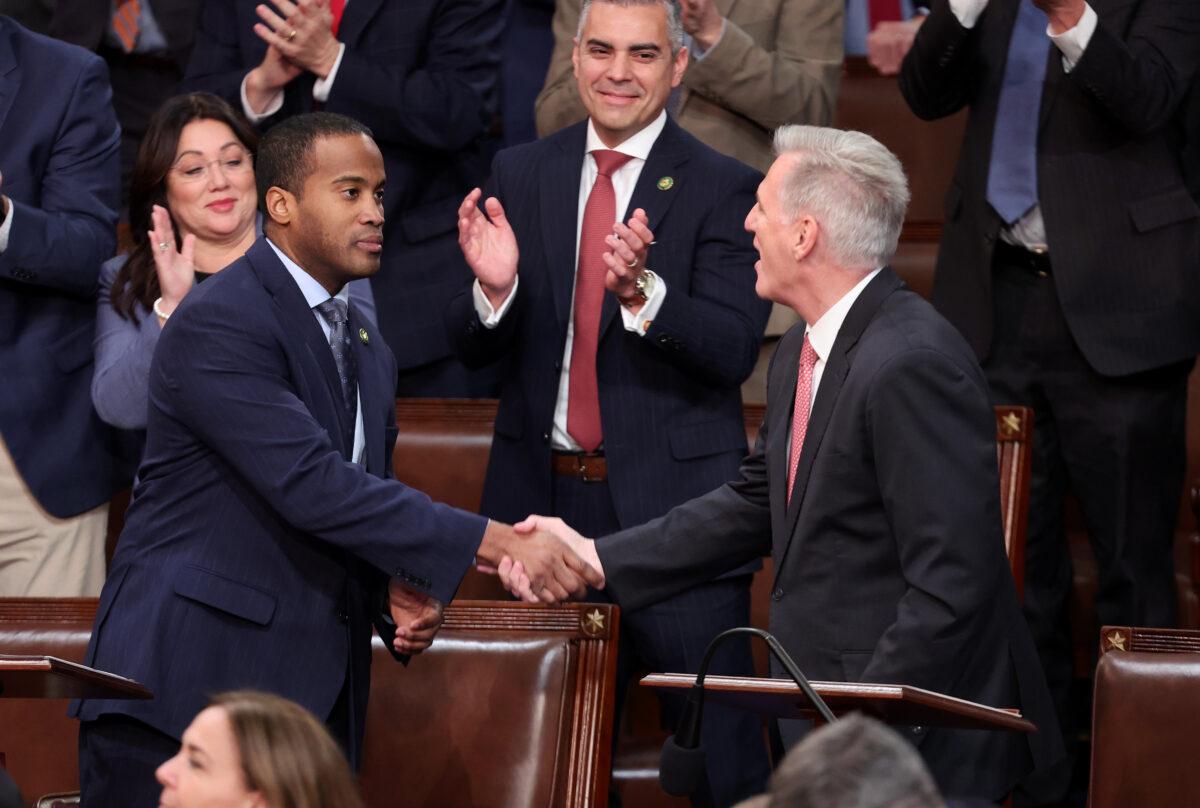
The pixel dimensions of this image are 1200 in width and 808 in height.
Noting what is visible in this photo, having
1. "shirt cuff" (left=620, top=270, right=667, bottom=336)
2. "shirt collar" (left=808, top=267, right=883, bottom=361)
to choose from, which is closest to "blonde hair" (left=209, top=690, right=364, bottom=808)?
"shirt collar" (left=808, top=267, right=883, bottom=361)

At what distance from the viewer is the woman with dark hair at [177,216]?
3268 millimetres

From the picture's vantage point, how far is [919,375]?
7.55 feet

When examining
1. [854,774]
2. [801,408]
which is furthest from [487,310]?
[854,774]

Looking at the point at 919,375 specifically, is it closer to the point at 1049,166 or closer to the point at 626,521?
the point at 626,521

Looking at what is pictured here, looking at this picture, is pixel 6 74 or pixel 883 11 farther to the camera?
pixel 883 11

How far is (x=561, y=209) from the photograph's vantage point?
3252 millimetres

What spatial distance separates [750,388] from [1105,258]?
998 millimetres

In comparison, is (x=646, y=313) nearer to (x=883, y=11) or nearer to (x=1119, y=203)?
(x=1119, y=203)

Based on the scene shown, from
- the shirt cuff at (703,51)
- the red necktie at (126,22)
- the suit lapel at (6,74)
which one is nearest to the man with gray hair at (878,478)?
the shirt cuff at (703,51)

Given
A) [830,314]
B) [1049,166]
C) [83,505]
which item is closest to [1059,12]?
[1049,166]

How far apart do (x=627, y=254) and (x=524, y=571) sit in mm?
619

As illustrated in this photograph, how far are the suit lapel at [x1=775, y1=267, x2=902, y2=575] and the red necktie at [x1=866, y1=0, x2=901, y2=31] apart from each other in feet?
8.41

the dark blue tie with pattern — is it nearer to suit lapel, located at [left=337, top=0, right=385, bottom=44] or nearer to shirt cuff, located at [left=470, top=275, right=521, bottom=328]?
shirt cuff, located at [left=470, top=275, right=521, bottom=328]

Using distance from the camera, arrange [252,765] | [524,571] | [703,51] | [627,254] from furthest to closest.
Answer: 1. [703,51]
2. [627,254]
3. [524,571]
4. [252,765]
